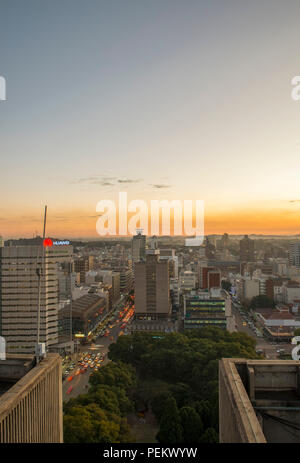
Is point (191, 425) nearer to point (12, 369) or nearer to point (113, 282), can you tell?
point (12, 369)

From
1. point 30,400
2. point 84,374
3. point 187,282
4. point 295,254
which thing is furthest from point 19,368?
point 295,254

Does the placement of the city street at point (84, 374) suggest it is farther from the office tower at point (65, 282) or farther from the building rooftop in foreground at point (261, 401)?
the building rooftop in foreground at point (261, 401)

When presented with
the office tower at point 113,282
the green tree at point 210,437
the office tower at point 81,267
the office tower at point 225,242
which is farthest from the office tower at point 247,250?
the green tree at point 210,437
